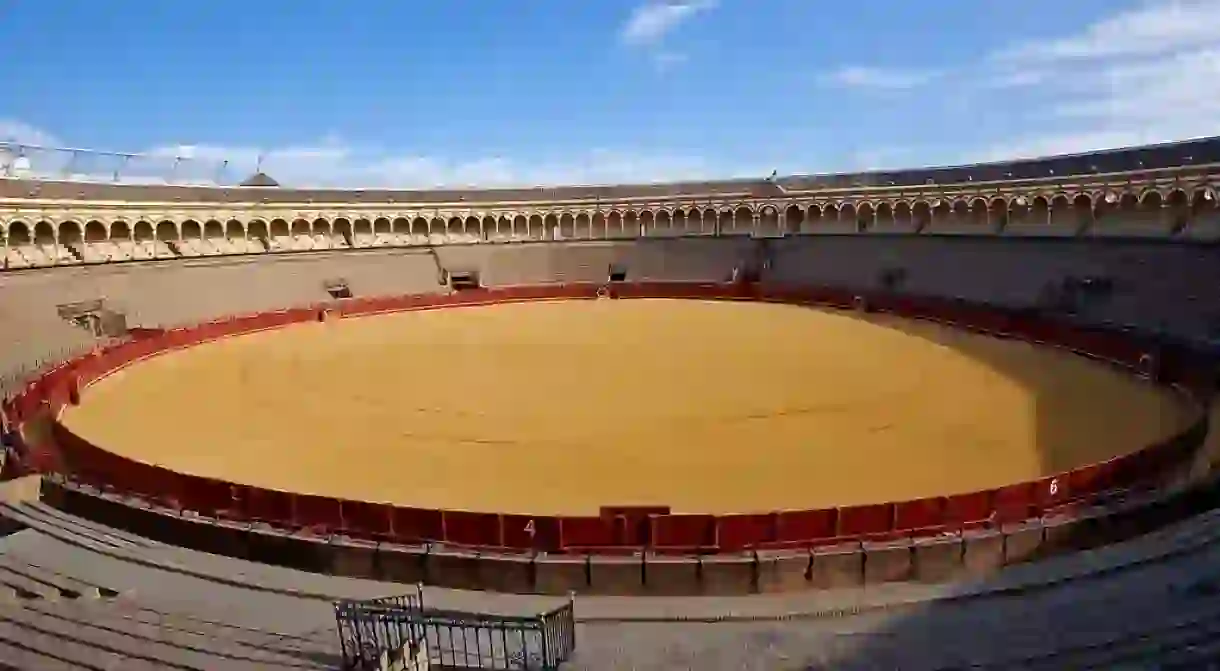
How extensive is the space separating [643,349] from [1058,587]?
18.7m

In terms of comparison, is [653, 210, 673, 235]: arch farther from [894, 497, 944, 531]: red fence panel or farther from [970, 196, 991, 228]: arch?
[894, 497, 944, 531]: red fence panel

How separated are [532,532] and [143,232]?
3744 centimetres

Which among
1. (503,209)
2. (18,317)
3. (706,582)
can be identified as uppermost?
(503,209)

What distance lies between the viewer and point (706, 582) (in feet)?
34.1

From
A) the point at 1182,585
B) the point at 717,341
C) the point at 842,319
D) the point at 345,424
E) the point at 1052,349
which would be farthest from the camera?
the point at 842,319

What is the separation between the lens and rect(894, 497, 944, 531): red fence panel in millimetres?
10789

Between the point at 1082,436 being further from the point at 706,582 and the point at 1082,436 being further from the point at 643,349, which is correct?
the point at 643,349

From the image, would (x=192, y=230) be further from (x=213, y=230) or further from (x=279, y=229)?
(x=279, y=229)

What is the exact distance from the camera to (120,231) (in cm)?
3856

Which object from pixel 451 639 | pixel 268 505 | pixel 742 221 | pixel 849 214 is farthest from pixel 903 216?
pixel 451 639

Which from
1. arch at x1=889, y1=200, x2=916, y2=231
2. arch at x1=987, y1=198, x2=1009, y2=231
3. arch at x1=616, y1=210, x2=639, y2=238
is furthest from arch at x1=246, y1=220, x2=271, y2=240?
arch at x1=987, y1=198, x2=1009, y2=231

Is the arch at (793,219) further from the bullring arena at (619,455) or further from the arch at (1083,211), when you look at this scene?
the arch at (1083,211)

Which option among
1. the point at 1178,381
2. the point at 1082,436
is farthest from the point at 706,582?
the point at 1178,381

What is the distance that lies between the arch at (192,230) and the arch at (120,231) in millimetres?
3262
